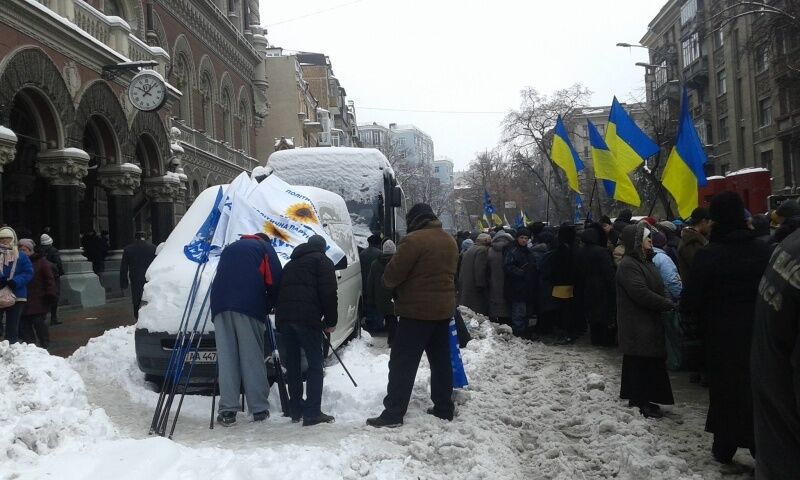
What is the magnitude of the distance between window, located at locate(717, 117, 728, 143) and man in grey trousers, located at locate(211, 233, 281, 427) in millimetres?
42830

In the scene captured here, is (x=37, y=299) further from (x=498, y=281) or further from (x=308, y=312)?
(x=498, y=281)

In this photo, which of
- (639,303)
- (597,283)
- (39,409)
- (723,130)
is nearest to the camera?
(39,409)

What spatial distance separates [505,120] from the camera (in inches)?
2106

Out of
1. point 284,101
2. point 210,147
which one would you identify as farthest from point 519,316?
point 284,101

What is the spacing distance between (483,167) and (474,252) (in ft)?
199

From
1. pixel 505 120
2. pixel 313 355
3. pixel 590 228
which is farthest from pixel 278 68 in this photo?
pixel 313 355

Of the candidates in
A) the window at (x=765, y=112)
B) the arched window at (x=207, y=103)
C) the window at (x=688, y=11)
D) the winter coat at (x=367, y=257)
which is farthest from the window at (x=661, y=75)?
the winter coat at (x=367, y=257)

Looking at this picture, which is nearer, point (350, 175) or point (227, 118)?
point (350, 175)

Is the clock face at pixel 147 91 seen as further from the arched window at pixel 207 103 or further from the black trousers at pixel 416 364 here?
the black trousers at pixel 416 364

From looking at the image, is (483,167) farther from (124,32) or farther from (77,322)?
(77,322)

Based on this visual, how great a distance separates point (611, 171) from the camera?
12.1 m

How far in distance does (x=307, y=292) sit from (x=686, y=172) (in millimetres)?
6804

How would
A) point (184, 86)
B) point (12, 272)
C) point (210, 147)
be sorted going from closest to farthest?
point (12, 272)
point (184, 86)
point (210, 147)

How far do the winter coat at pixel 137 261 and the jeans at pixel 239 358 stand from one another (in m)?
6.47
